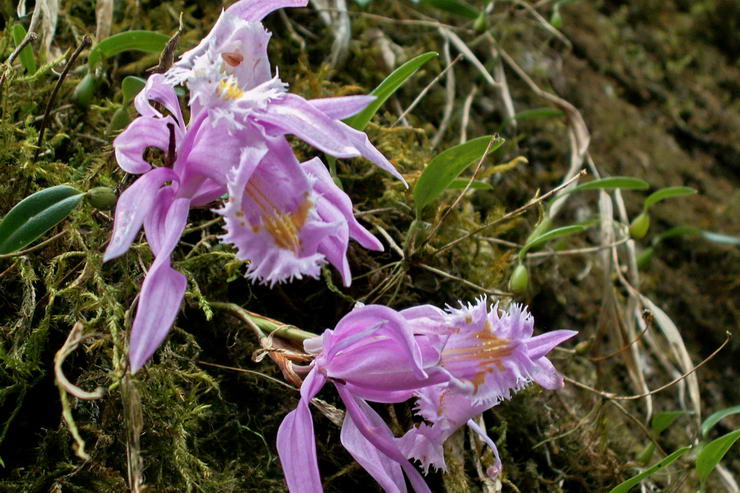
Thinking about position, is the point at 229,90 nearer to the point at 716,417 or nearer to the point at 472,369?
the point at 472,369

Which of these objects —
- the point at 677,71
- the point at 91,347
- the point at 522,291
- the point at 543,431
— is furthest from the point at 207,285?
the point at 677,71

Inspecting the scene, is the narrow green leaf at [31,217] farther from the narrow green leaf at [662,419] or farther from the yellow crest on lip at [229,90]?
the narrow green leaf at [662,419]

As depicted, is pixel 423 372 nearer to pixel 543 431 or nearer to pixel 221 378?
pixel 221 378

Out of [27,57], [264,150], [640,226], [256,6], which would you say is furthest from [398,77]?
[640,226]

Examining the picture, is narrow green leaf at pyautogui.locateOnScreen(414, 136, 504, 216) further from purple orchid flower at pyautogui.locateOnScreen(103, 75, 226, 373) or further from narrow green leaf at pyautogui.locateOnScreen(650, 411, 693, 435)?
narrow green leaf at pyautogui.locateOnScreen(650, 411, 693, 435)

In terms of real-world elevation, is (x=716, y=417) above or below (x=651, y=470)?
below

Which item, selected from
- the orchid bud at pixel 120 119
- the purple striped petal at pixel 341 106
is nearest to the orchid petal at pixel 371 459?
the purple striped petal at pixel 341 106

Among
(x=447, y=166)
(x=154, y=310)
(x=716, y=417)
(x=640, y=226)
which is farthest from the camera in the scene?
(x=640, y=226)
